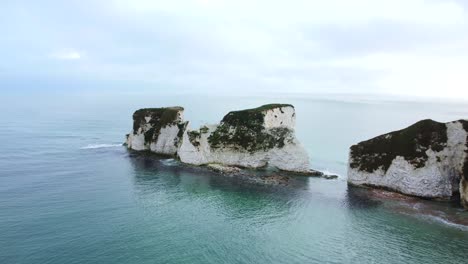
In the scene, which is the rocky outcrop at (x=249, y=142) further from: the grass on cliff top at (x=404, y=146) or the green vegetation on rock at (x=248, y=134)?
the grass on cliff top at (x=404, y=146)

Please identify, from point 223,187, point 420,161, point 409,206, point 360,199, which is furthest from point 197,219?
point 420,161

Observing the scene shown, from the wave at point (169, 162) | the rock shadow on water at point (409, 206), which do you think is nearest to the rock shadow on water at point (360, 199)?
the rock shadow on water at point (409, 206)

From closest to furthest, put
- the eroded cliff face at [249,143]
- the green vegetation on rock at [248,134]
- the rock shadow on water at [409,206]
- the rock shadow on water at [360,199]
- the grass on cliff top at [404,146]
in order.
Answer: the rock shadow on water at [409,206], the rock shadow on water at [360,199], the grass on cliff top at [404,146], the eroded cliff face at [249,143], the green vegetation on rock at [248,134]

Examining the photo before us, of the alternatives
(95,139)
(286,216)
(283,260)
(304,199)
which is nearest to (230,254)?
(283,260)

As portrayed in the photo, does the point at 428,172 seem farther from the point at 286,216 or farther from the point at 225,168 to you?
the point at 225,168

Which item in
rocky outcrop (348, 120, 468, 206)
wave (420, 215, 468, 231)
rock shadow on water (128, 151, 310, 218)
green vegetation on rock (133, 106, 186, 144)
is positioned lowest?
wave (420, 215, 468, 231)

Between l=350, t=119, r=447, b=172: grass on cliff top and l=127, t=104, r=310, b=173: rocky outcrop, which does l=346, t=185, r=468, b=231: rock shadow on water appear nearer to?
l=350, t=119, r=447, b=172: grass on cliff top

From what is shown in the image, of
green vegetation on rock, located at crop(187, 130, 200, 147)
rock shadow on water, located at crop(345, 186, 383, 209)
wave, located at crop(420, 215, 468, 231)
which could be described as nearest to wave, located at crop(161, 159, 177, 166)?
green vegetation on rock, located at crop(187, 130, 200, 147)
